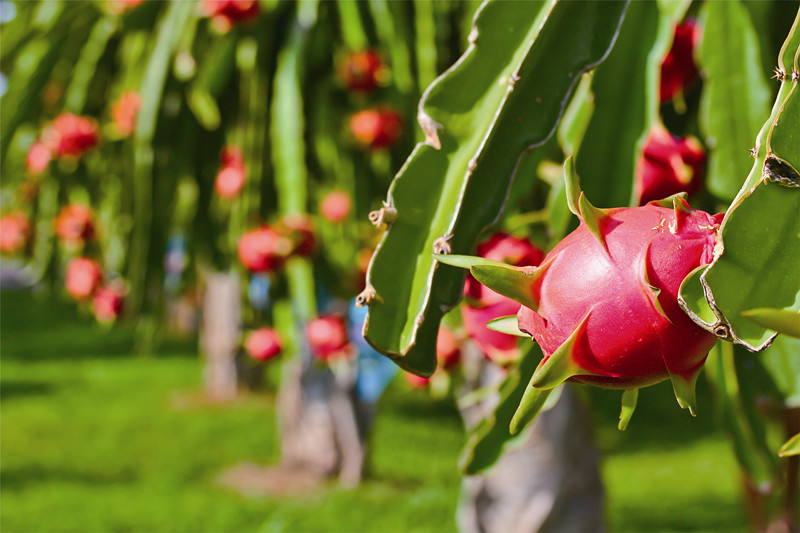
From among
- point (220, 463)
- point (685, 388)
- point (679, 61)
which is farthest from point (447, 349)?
point (220, 463)

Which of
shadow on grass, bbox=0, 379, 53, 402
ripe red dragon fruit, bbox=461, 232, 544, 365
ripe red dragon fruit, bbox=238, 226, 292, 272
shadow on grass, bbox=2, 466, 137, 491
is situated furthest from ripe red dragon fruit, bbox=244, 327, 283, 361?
shadow on grass, bbox=0, 379, 53, 402

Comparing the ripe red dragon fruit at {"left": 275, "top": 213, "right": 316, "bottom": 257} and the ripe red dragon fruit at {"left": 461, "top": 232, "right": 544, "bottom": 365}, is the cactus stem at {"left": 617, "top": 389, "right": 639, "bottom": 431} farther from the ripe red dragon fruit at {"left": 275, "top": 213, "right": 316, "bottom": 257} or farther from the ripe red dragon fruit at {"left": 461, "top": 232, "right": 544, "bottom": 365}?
the ripe red dragon fruit at {"left": 275, "top": 213, "right": 316, "bottom": 257}

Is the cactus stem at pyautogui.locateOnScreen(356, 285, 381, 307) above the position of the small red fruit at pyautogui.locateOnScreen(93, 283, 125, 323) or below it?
above

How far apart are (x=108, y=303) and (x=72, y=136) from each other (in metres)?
0.38

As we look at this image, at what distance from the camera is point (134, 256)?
1.50m

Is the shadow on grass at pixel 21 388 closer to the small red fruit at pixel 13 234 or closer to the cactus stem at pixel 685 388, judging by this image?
the small red fruit at pixel 13 234

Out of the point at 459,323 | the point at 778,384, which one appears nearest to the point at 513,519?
the point at 459,323

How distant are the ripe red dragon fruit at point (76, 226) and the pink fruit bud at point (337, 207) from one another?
2.13 ft

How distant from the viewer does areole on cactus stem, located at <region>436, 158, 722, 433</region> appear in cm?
42

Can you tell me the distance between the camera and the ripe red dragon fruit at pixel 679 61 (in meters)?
0.91

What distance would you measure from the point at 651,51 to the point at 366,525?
118 inches

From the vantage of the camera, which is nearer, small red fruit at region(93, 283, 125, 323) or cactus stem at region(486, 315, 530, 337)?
cactus stem at region(486, 315, 530, 337)

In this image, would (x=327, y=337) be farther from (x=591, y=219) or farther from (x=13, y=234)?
(x=13, y=234)

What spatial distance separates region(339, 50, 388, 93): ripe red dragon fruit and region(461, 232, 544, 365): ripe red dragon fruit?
0.73m
